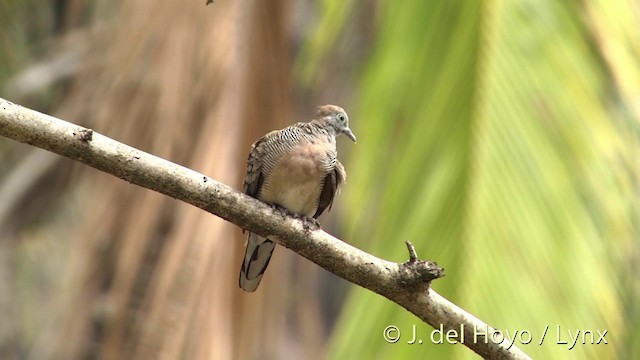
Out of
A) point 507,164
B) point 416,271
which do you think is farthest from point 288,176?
point 416,271

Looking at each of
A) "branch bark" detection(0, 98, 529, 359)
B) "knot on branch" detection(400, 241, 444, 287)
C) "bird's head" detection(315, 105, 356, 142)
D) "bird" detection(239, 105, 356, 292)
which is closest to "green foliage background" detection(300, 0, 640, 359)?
"bird's head" detection(315, 105, 356, 142)

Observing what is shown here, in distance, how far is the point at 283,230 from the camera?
11.1ft

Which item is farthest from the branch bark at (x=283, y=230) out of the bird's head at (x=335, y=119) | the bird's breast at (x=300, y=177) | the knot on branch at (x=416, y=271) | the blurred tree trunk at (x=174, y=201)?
the blurred tree trunk at (x=174, y=201)

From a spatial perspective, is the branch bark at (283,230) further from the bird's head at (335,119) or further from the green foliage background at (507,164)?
the bird's head at (335,119)

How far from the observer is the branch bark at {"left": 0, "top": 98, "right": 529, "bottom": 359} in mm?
3047

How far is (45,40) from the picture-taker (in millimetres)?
9422

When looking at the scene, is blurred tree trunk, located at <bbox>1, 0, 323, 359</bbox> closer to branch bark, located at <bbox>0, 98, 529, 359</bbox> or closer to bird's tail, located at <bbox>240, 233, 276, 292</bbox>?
bird's tail, located at <bbox>240, 233, 276, 292</bbox>

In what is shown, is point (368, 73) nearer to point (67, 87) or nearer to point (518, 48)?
point (518, 48)

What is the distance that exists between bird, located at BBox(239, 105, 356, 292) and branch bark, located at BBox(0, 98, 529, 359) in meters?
0.94

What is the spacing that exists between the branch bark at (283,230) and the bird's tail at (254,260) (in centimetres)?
98

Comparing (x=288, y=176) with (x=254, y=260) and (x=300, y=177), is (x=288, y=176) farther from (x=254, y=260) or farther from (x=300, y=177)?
(x=254, y=260)

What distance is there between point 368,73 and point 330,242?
1985 mm

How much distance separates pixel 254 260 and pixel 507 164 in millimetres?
1146

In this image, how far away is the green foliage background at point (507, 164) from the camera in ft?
13.1
